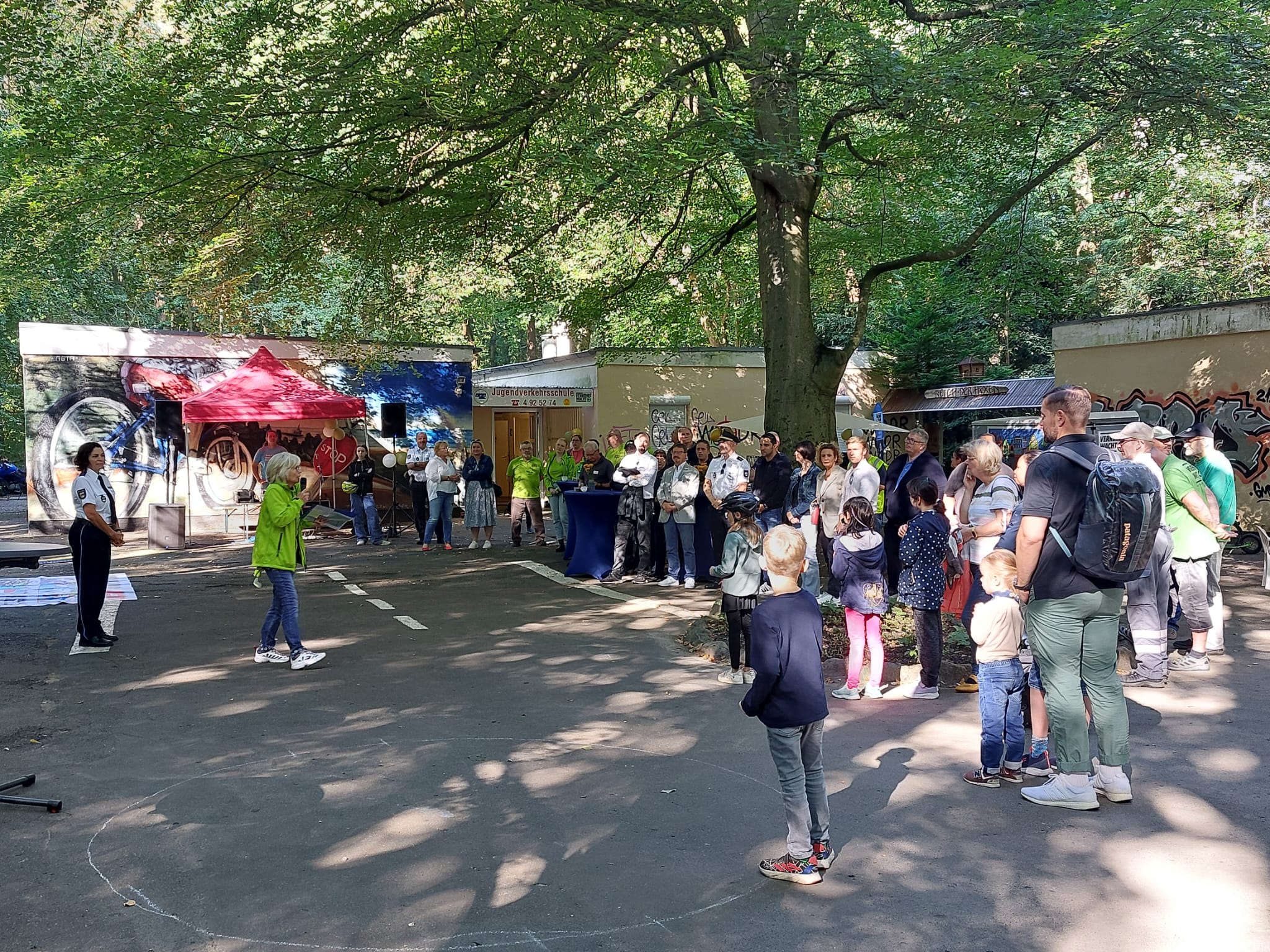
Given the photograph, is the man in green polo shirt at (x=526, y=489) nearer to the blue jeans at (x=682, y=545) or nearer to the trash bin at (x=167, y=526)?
the blue jeans at (x=682, y=545)

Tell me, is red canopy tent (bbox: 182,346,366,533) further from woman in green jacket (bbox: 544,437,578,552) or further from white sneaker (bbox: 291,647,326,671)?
white sneaker (bbox: 291,647,326,671)

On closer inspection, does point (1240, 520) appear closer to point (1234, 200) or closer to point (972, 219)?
point (972, 219)

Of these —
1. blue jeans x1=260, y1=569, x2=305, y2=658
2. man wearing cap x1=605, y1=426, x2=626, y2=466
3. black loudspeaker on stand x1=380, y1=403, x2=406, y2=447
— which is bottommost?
blue jeans x1=260, y1=569, x2=305, y2=658

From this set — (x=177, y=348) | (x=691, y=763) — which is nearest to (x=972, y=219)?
(x=177, y=348)

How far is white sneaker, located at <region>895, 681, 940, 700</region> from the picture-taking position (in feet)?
25.3

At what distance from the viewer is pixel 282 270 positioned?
1399 cm

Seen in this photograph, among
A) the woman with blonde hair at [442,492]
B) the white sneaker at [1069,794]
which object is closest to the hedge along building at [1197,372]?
the woman with blonde hair at [442,492]

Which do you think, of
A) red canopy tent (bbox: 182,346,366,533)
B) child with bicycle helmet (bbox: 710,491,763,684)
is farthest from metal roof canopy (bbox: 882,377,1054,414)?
child with bicycle helmet (bbox: 710,491,763,684)

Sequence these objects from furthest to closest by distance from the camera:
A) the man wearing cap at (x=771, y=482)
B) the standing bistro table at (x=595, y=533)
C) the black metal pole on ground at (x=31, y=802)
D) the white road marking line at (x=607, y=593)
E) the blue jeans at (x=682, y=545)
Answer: the standing bistro table at (x=595, y=533) → the blue jeans at (x=682, y=545) → the white road marking line at (x=607, y=593) → the man wearing cap at (x=771, y=482) → the black metal pole on ground at (x=31, y=802)

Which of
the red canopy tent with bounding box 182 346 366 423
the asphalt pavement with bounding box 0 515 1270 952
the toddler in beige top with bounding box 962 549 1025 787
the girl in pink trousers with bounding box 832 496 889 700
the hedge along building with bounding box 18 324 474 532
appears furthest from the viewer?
the hedge along building with bounding box 18 324 474 532

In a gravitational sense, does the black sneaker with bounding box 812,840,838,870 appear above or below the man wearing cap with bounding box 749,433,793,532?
below

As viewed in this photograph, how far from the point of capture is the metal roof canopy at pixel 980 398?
2741cm

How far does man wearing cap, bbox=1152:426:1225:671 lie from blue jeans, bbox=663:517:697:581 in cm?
601

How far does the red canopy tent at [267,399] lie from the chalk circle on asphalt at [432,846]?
13682mm
